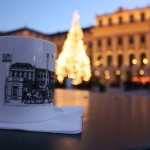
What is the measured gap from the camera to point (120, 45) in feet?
87.6

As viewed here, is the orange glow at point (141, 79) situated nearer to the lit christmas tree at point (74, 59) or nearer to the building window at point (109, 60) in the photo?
the building window at point (109, 60)

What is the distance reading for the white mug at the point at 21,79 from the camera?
562mm

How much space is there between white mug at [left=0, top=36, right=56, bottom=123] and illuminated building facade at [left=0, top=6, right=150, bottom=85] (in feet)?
80.7

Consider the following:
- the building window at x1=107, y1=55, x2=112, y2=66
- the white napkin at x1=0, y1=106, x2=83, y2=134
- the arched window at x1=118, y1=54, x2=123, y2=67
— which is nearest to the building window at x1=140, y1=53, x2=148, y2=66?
the arched window at x1=118, y1=54, x2=123, y2=67

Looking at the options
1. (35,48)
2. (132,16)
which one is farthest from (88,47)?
(35,48)

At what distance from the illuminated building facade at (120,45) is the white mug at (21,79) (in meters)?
24.6

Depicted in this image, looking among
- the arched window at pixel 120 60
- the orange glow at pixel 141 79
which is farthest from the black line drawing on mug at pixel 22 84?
the arched window at pixel 120 60

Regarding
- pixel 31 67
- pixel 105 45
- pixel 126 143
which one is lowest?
pixel 126 143

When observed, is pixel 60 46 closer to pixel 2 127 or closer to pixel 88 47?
pixel 88 47

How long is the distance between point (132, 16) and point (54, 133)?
87.6 ft

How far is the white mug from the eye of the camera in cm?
56

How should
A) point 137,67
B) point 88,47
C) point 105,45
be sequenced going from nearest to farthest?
point 137,67 → point 105,45 → point 88,47

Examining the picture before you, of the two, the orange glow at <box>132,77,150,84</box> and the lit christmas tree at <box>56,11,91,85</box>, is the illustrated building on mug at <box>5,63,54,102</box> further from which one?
the orange glow at <box>132,77,150,84</box>

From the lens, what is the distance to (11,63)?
1.86 feet
